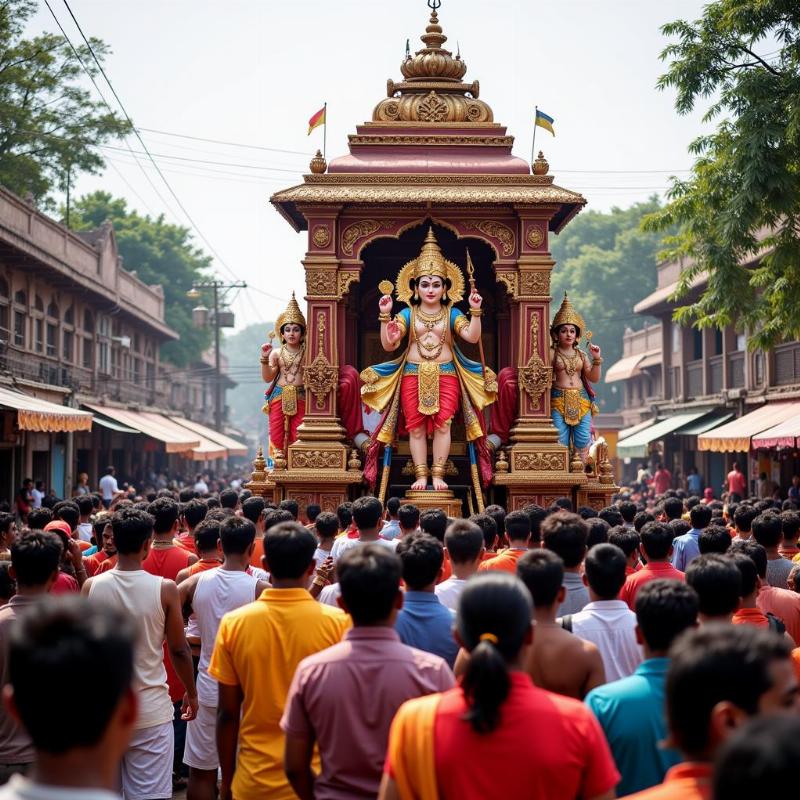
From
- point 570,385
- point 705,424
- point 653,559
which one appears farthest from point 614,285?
point 653,559

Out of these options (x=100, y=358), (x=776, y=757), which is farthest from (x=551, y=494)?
(x=100, y=358)

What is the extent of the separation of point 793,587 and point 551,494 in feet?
20.4

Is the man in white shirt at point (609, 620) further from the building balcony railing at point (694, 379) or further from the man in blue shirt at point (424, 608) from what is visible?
the building balcony railing at point (694, 379)

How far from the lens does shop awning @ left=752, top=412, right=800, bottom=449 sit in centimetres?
1909

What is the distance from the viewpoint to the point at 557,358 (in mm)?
13695

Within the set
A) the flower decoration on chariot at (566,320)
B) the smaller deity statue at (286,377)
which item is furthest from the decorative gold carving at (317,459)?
the flower decoration on chariot at (566,320)

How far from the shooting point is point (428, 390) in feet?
42.6

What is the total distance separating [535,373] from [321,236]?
3100 millimetres

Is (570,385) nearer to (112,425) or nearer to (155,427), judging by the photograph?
(112,425)

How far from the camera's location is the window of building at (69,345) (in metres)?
31.1

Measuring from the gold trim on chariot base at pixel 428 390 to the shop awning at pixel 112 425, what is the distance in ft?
58.5

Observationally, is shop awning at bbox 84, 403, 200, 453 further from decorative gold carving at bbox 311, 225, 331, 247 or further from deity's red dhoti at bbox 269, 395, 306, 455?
decorative gold carving at bbox 311, 225, 331, 247

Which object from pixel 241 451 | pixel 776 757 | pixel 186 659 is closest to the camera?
pixel 776 757

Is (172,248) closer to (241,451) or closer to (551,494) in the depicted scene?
(241,451)
